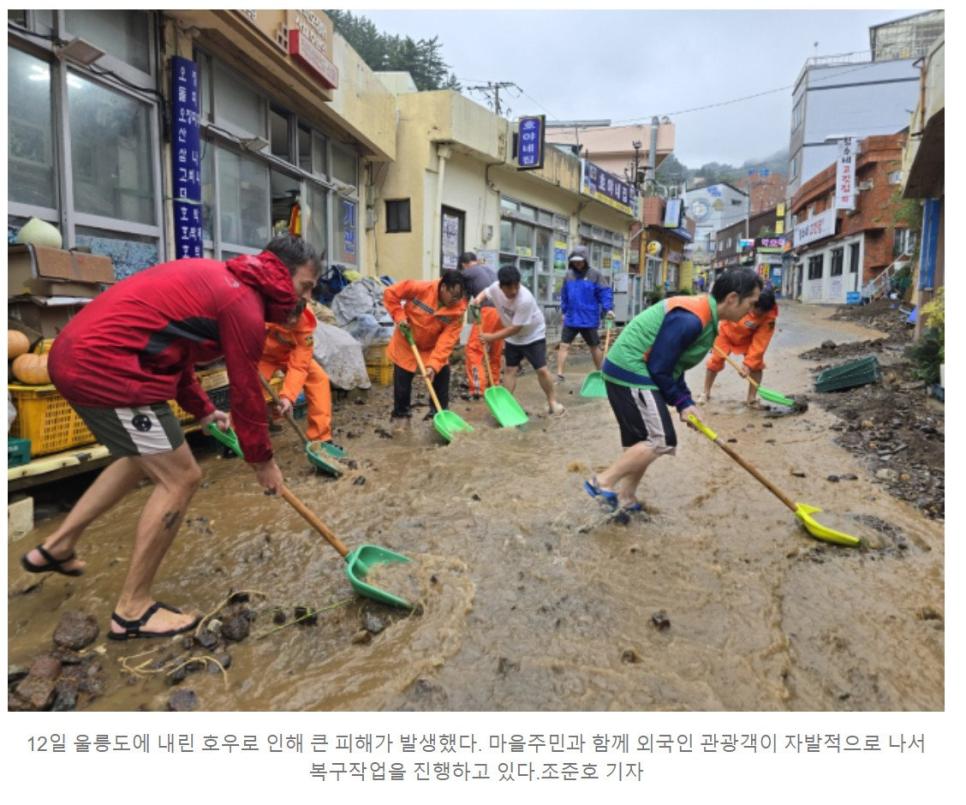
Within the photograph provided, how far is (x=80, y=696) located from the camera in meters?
2.12

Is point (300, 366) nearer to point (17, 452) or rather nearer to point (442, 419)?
point (442, 419)

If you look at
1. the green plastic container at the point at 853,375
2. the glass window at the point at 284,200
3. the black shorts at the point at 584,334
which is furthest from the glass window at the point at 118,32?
A: the green plastic container at the point at 853,375

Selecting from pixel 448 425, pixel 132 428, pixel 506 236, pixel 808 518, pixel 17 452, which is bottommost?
pixel 808 518

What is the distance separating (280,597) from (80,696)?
81 cm

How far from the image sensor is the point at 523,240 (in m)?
13.7

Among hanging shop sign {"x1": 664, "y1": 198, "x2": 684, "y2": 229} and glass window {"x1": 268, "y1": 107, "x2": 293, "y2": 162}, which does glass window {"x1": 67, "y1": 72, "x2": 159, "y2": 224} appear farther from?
hanging shop sign {"x1": 664, "y1": 198, "x2": 684, "y2": 229}

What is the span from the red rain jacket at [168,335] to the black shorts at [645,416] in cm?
189

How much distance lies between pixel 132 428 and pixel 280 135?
635 centimetres

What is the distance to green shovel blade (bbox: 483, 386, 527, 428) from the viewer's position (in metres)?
6.07

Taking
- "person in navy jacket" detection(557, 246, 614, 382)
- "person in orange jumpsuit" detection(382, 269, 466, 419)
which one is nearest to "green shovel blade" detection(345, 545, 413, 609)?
"person in orange jumpsuit" detection(382, 269, 466, 419)

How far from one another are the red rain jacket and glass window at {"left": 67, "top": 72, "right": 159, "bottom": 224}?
10.6 ft

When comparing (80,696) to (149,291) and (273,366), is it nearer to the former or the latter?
(149,291)

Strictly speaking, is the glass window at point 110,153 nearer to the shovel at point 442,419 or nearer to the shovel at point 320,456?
the shovel at point 320,456

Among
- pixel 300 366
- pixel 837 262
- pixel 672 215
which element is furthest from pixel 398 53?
pixel 300 366
